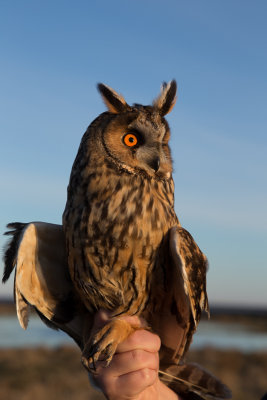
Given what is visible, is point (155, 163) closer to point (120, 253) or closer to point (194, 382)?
point (120, 253)

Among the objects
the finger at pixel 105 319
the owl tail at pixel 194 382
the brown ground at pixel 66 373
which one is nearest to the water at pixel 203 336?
the brown ground at pixel 66 373

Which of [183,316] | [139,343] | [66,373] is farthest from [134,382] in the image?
[66,373]

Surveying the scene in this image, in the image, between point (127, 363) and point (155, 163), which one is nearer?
point (127, 363)

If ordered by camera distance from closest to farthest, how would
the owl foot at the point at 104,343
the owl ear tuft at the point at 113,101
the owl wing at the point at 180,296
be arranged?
the owl foot at the point at 104,343 < the owl wing at the point at 180,296 < the owl ear tuft at the point at 113,101

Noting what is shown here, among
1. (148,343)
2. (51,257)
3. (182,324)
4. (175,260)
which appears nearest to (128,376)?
(148,343)

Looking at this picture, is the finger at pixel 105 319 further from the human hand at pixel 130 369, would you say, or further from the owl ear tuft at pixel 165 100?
the owl ear tuft at pixel 165 100

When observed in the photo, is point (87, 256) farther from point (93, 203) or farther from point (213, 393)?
point (213, 393)
